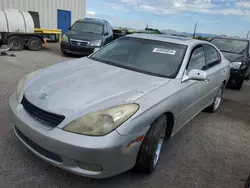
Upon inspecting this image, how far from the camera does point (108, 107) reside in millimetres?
2100

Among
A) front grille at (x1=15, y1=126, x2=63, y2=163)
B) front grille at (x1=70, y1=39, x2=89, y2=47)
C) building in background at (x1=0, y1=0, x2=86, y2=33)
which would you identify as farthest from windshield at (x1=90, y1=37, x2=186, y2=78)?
building in background at (x1=0, y1=0, x2=86, y2=33)

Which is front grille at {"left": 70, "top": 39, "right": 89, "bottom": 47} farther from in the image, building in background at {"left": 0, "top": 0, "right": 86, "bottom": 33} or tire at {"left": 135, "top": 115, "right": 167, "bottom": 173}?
tire at {"left": 135, "top": 115, "right": 167, "bottom": 173}

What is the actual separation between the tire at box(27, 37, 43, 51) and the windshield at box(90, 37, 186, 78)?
7824 millimetres

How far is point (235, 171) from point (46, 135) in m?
2.38

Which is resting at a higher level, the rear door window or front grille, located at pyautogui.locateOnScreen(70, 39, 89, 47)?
the rear door window

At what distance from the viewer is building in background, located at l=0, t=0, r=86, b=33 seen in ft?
43.1

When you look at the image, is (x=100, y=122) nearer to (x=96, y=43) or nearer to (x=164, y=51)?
(x=164, y=51)

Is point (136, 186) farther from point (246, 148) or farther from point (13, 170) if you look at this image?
point (246, 148)

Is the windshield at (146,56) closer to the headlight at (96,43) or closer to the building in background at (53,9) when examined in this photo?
the headlight at (96,43)

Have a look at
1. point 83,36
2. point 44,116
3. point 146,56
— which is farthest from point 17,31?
point 44,116

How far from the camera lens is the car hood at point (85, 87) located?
7.04 feet

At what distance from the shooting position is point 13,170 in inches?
92.7

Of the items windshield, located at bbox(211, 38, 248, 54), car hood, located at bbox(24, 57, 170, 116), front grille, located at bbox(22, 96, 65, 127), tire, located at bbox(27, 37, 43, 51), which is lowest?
tire, located at bbox(27, 37, 43, 51)

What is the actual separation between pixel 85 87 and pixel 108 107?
1.57 ft
